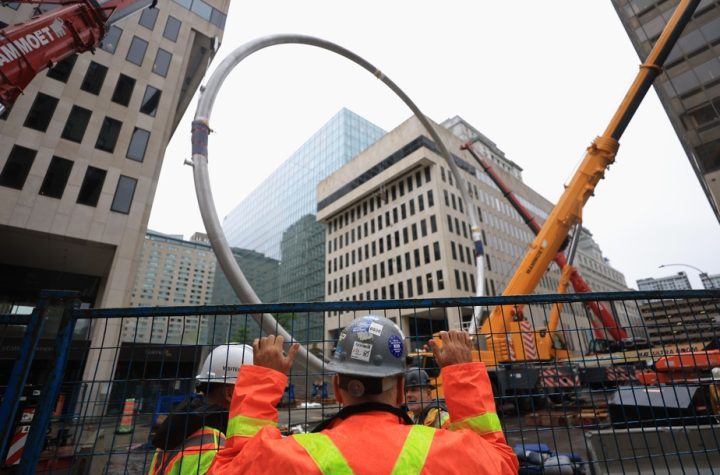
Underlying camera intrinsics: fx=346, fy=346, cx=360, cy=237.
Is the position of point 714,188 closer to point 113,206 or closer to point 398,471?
point 398,471

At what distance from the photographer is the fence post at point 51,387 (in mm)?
2025

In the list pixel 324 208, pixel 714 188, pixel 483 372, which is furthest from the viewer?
pixel 324 208

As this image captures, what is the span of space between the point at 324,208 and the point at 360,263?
13.9 metres

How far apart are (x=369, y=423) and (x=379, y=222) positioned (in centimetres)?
4781

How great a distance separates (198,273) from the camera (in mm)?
131625

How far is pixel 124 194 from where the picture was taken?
17141 mm

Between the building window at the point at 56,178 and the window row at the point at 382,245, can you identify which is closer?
the building window at the point at 56,178

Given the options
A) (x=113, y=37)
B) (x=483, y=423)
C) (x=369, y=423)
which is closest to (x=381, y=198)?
(x=113, y=37)

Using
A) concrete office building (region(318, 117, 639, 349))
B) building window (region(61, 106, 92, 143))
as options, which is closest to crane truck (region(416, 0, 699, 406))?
building window (region(61, 106, 92, 143))

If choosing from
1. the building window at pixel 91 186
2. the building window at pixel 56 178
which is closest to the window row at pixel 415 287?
the building window at pixel 91 186

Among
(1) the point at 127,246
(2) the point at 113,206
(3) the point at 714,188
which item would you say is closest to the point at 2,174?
(2) the point at 113,206

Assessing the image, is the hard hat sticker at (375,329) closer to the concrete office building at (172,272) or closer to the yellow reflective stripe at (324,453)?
the yellow reflective stripe at (324,453)

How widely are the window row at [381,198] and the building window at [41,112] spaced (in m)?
35.4

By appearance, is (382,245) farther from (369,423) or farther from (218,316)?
(369,423)
